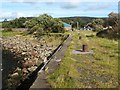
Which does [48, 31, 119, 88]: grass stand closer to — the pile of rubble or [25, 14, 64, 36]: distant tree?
the pile of rubble

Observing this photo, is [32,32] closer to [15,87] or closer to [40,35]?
[40,35]

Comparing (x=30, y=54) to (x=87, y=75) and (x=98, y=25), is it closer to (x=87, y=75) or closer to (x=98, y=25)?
(x=87, y=75)

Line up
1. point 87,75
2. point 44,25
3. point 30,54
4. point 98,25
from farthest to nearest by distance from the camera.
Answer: point 98,25, point 44,25, point 30,54, point 87,75

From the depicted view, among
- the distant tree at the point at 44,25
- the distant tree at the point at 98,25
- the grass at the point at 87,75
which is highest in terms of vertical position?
the grass at the point at 87,75

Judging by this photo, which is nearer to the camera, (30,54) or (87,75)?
(87,75)

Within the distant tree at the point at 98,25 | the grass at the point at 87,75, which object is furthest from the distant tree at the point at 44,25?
the grass at the point at 87,75

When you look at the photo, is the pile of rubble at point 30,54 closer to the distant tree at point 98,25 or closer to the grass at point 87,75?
the grass at point 87,75

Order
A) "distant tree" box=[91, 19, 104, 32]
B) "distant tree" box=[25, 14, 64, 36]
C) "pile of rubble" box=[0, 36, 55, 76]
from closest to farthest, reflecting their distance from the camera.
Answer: "pile of rubble" box=[0, 36, 55, 76]
"distant tree" box=[25, 14, 64, 36]
"distant tree" box=[91, 19, 104, 32]

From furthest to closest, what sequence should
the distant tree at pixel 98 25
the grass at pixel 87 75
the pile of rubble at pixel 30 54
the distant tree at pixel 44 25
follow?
the distant tree at pixel 98 25
the distant tree at pixel 44 25
the pile of rubble at pixel 30 54
the grass at pixel 87 75

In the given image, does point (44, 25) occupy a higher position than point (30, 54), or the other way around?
point (44, 25)

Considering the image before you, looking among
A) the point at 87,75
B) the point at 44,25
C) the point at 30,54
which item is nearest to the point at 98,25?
the point at 44,25

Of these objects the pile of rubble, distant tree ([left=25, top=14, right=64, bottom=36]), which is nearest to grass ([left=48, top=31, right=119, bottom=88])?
the pile of rubble

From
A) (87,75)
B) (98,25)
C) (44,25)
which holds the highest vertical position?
(87,75)
